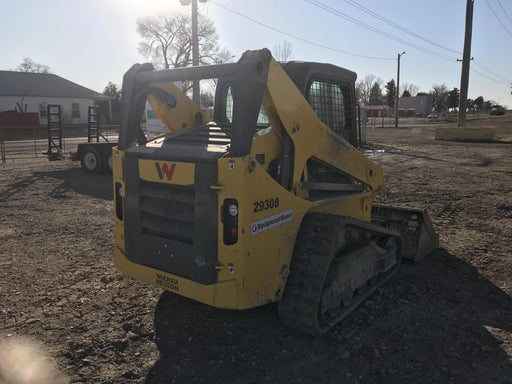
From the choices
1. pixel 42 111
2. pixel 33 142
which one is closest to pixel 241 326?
pixel 33 142

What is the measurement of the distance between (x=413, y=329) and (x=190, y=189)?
2.35 metres

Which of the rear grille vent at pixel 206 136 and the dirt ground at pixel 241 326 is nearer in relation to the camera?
the dirt ground at pixel 241 326

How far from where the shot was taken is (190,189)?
10.5ft

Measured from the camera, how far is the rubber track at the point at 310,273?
3.35 m

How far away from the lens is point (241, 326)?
372 cm

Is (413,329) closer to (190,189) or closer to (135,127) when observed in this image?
(190,189)

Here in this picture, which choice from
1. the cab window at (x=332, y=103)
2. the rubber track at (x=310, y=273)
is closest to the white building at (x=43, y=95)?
the cab window at (x=332, y=103)

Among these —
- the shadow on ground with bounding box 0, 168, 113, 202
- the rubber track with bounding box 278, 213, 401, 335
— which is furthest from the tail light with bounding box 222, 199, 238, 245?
the shadow on ground with bounding box 0, 168, 113, 202

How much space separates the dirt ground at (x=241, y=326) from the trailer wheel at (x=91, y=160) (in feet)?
21.0

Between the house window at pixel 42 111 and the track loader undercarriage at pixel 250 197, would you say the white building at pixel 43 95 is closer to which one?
the house window at pixel 42 111

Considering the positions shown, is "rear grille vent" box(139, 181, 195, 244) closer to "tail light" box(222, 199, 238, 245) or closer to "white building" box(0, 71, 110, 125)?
"tail light" box(222, 199, 238, 245)

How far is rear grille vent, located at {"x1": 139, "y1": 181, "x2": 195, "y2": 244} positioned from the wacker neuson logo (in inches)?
21.5

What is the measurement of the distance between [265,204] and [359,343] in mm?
1463

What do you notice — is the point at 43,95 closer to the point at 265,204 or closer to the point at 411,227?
the point at 411,227
